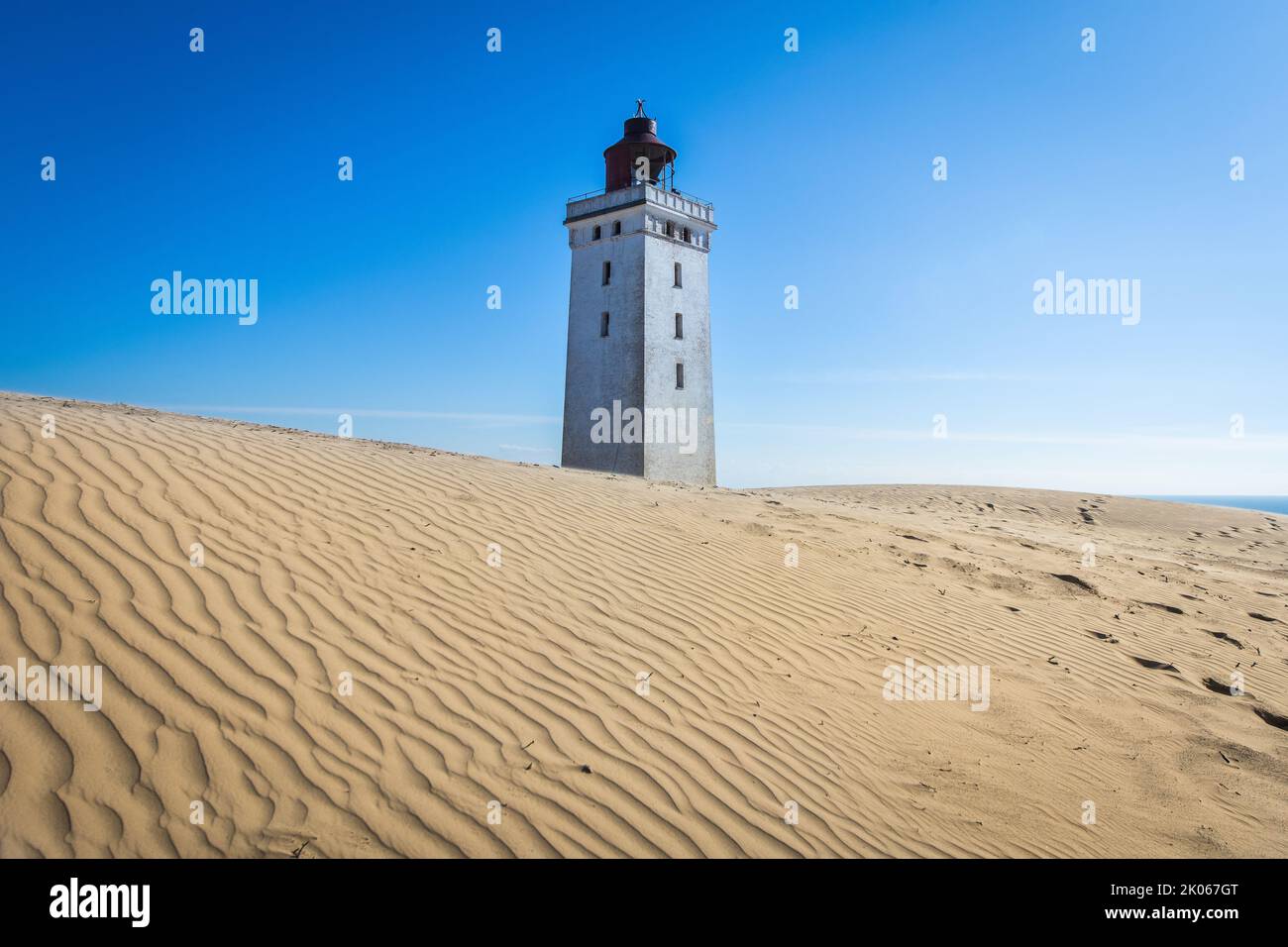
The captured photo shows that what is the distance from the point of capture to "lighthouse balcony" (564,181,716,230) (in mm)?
22297

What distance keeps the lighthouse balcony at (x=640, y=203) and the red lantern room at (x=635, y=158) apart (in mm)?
818

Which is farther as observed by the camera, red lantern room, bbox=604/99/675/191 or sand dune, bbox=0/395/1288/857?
red lantern room, bbox=604/99/675/191

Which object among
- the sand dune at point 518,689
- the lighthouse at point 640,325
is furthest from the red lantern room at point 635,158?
the sand dune at point 518,689

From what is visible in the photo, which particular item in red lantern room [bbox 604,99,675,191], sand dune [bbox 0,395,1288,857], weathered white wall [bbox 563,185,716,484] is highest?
red lantern room [bbox 604,99,675,191]

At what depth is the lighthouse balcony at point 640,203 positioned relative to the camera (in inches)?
878

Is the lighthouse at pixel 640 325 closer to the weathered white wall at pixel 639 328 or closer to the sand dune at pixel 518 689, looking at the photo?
the weathered white wall at pixel 639 328

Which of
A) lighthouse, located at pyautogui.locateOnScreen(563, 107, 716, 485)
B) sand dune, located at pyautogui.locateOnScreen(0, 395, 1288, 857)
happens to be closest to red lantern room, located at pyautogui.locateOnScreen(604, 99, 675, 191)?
lighthouse, located at pyautogui.locateOnScreen(563, 107, 716, 485)

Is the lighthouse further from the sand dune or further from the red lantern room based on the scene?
the sand dune

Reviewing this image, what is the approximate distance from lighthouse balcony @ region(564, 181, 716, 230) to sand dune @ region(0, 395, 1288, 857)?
1692 centimetres

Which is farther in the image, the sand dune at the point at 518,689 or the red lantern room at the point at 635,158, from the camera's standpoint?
the red lantern room at the point at 635,158

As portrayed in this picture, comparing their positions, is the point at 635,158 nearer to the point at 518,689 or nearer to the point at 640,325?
the point at 640,325
